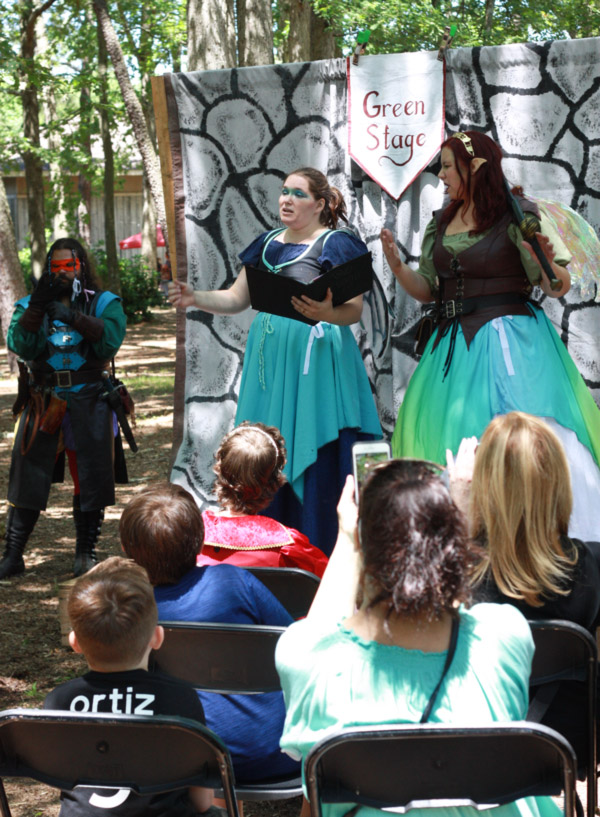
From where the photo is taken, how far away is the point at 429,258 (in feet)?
12.5

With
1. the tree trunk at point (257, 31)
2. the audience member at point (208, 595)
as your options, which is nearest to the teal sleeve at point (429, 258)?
the audience member at point (208, 595)

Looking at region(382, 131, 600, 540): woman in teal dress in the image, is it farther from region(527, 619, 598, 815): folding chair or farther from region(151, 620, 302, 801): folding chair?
region(151, 620, 302, 801): folding chair

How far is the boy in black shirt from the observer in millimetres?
1739

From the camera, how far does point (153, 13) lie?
16.3m

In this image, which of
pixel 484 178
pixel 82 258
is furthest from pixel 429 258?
pixel 82 258

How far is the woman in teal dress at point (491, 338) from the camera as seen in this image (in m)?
3.53

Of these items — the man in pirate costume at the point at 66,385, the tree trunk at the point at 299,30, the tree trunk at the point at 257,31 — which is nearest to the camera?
the man in pirate costume at the point at 66,385

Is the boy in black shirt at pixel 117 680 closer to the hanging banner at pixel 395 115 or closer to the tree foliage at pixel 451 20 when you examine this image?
the hanging banner at pixel 395 115

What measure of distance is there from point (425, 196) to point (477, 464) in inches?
103

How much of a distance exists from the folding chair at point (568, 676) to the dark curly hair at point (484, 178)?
1.93m

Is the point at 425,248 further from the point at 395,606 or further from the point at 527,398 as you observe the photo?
the point at 395,606

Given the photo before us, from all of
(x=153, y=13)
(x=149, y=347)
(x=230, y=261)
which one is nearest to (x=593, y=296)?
(x=230, y=261)

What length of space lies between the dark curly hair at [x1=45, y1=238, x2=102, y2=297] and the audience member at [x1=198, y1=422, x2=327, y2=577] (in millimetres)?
1915

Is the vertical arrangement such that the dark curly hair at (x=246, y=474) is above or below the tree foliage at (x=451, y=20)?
below
